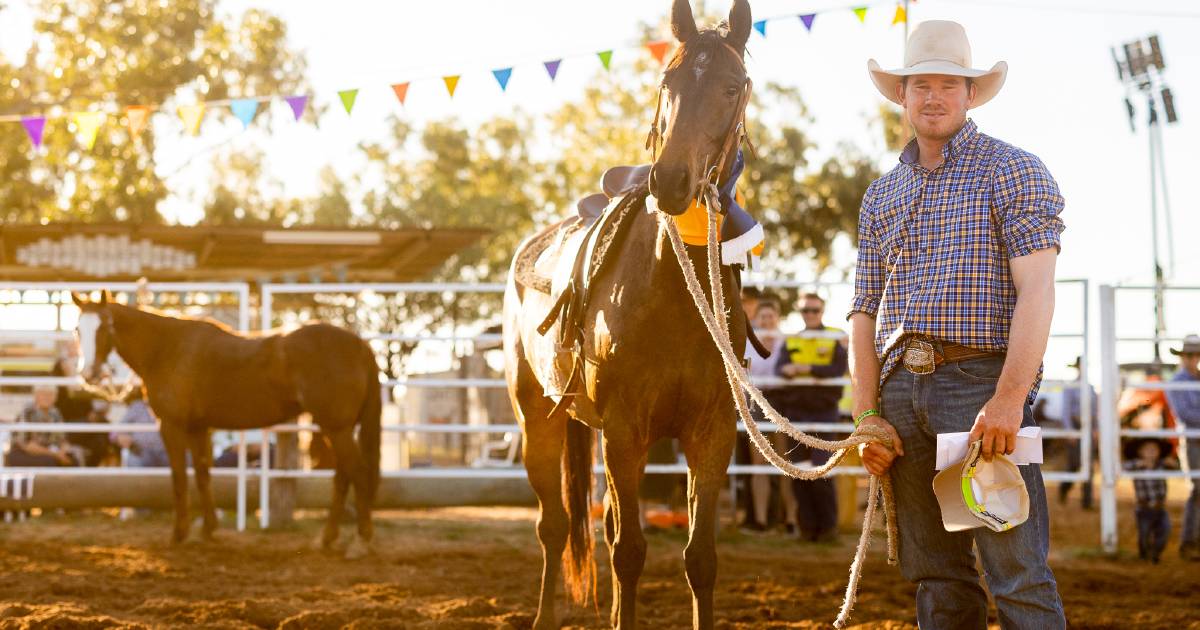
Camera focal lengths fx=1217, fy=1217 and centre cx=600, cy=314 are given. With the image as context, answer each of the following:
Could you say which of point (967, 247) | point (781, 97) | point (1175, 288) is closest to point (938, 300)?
point (967, 247)

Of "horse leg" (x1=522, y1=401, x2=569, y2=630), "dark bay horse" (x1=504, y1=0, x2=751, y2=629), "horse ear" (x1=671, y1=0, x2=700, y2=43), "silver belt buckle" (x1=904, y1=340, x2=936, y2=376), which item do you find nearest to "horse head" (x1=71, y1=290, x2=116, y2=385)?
"horse leg" (x1=522, y1=401, x2=569, y2=630)

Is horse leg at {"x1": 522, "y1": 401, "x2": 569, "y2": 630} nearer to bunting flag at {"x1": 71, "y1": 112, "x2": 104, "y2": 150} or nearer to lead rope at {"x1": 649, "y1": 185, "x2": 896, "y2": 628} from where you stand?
lead rope at {"x1": 649, "y1": 185, "x2": 896, "y2": 628}

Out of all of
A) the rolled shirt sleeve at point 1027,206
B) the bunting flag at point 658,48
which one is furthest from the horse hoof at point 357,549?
the rolled shirt sleeve at point 1027,206

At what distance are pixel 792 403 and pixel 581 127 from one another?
19575 mm

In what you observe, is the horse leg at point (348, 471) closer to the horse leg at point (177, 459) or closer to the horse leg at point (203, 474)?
the horse leg at point (203, 474)

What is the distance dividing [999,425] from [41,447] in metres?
8.68

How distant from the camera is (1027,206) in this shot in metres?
2.71

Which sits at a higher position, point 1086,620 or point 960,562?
point 960,562

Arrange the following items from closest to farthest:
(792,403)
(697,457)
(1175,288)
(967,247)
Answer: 1. (967,247)
2. (697,457)
3. (1175,288)
4. (792,403)

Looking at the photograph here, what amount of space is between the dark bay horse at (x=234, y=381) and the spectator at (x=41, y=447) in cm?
142

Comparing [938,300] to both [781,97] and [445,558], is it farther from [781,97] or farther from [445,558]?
[781,97]

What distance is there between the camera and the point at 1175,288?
26.5ft

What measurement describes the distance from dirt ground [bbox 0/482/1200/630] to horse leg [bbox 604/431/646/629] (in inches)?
35.7

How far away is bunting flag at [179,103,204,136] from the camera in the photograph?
937 cm
